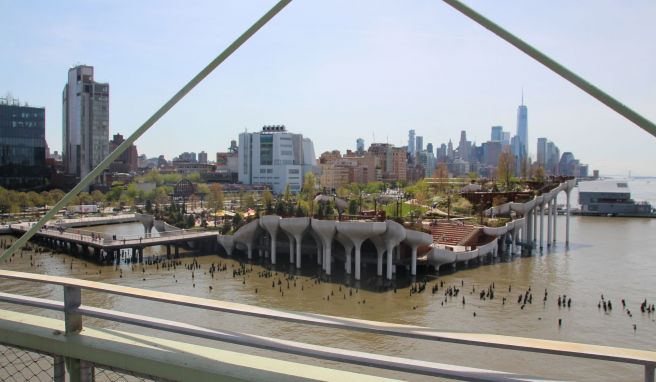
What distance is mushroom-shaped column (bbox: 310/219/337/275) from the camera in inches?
937

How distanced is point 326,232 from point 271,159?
59.8 metres

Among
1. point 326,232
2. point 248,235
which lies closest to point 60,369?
point 326,232

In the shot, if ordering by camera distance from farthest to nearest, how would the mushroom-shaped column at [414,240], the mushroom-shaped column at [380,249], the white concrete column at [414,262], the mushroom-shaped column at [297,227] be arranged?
the mushroom-shaped column at [297,227]
the white concrete column at [414,262]
the mushroom-shaped column at [380,249]
the mushroom-shaped column at [414,240]

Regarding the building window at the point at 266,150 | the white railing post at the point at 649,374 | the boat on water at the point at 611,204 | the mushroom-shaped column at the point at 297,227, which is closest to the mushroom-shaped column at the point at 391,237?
the mushroom-shaped column at the point at 297,227

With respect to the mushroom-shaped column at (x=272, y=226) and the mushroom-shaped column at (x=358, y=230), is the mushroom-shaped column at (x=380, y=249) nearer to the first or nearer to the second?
Answer: the mushroom-shaped column at (x=358, y=230)

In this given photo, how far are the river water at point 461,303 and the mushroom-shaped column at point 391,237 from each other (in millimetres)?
1917

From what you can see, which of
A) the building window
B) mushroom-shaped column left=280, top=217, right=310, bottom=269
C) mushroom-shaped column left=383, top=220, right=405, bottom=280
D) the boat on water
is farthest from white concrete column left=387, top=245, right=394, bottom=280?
the building window

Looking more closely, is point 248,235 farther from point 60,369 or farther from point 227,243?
point 60,369

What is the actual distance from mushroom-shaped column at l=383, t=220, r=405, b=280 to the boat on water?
164 ft

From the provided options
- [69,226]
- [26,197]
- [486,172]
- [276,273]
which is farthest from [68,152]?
[486,172]

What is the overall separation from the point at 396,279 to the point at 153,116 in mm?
21440

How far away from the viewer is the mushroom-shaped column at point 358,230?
22.5 m

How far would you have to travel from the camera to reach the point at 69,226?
46.1 meters

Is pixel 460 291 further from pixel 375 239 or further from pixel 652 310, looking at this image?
pixel 652 310
